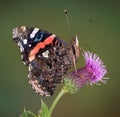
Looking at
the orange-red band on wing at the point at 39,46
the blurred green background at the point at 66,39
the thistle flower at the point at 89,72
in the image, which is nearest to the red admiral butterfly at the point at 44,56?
the orange-red band on wing at the point at 39,46

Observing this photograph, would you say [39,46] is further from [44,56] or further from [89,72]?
[89,72]

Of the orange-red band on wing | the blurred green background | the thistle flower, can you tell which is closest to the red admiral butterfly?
the orange-red band on wing

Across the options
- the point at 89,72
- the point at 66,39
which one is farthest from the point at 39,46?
the point at 66,39

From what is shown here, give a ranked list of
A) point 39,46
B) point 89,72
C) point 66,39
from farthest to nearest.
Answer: point 66,39 < point 89,72 < point 39,46

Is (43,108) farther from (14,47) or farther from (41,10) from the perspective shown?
(41,10)
